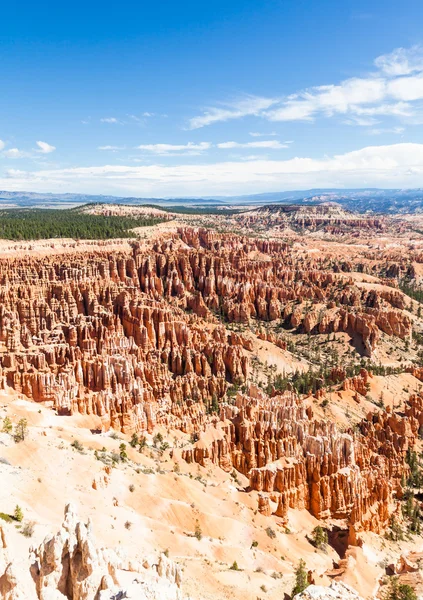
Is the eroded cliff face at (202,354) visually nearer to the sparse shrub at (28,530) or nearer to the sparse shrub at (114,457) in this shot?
the sparse shrub at (114,457)

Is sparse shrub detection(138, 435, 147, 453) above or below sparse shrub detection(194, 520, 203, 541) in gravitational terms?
below

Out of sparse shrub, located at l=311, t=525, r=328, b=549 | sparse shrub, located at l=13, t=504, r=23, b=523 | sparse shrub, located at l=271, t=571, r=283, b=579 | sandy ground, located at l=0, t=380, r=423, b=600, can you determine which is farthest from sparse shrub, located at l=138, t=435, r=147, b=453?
sparse shrub, located at l=13, t=504, r=23, b=523

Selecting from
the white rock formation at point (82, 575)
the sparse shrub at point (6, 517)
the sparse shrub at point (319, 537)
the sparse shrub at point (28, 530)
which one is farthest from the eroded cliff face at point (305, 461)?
the white rock formation at point (82, 575)

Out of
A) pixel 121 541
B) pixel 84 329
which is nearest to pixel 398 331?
pixel 84 329

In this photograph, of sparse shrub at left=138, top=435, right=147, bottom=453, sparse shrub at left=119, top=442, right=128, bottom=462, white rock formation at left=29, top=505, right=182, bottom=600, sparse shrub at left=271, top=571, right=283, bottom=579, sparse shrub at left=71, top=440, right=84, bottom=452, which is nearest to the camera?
white rock formation at left=29, top=505, right=182, bottom=600

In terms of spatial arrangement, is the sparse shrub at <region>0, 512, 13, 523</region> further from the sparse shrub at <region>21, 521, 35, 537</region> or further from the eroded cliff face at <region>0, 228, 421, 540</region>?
the eroded cliff face at <region>0, 228, 421, 540</region>

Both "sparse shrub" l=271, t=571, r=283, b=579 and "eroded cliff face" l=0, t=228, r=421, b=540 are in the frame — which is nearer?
"sparse shrub" l=271, t=571, r=283, b=579
